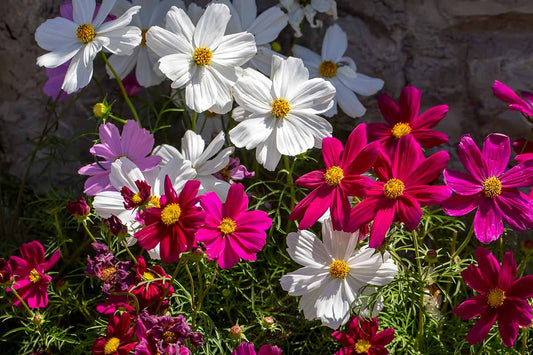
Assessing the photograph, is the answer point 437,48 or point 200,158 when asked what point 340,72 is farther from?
point 200,158

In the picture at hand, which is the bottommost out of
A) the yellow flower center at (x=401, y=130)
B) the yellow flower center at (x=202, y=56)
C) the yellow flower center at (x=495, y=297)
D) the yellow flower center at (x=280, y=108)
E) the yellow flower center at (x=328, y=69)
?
the yellow flower center at (x=495, y=297)

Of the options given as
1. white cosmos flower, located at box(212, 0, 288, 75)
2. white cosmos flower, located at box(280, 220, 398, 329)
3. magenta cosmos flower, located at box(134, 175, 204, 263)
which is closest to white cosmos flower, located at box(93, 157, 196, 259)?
magenta cosmos flower, located at box(134, 175, 204, 263)

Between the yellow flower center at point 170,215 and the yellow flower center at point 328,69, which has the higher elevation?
the yellow flower center at point 170,215

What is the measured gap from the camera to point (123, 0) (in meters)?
1.37

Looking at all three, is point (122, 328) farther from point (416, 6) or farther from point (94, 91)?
point (416, 6)

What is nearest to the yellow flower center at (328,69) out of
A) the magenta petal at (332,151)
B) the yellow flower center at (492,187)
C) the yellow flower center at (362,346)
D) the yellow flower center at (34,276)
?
the magenta petal at (332,151)

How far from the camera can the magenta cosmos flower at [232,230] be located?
1010 millimetres

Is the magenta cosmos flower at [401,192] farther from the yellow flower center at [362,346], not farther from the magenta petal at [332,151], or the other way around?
the yellow flower center at [362,346]

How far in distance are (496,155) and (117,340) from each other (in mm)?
638

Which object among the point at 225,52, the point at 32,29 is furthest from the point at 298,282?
the point at 32,29

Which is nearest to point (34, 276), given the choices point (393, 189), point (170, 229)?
A: point (170, 229)

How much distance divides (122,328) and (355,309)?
0.38m

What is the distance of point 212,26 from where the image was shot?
1.20 meters

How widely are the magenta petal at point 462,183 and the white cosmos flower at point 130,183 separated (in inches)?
15.8
